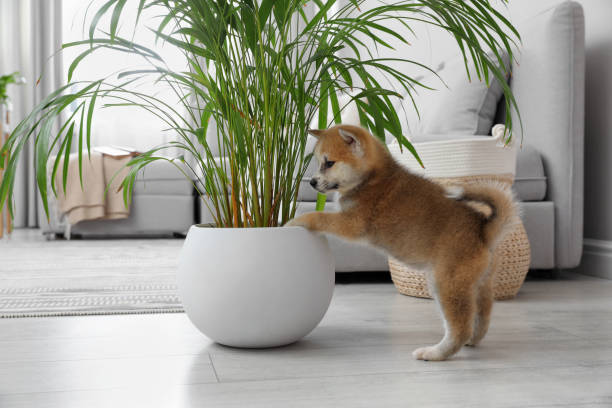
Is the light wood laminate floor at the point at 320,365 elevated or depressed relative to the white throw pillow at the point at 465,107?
depressed

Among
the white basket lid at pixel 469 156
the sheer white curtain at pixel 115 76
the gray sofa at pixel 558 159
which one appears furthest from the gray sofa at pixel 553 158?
the sheer white curtain at pixel 115 76

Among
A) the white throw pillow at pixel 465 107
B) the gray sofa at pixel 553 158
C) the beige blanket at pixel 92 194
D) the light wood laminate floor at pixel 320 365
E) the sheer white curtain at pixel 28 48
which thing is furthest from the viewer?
the sheer white curtain at pixel 28 48

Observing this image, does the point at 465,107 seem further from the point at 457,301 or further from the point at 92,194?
the point at 92,194

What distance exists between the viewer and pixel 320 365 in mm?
1090

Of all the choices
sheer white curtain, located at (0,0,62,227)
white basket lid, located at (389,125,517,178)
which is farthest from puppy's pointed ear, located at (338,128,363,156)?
sheer white curtain, located at (0,0,62,227)

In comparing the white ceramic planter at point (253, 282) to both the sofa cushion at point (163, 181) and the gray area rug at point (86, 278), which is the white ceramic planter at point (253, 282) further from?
the sofa cushion at point (163, 181)

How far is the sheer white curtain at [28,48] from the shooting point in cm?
494

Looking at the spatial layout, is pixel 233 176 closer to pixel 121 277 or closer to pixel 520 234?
pixel 520 234

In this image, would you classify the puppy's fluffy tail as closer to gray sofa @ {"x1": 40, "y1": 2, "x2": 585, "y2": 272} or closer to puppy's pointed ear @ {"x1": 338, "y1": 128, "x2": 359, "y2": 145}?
puppy's pointed ear @ {"x1": 338, "y1": 128, "x2": 359, "y2": 145}

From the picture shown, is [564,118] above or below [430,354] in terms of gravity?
above

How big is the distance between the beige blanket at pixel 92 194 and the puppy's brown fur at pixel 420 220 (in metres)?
2.66

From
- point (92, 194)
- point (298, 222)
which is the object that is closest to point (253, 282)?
point (298, 222)

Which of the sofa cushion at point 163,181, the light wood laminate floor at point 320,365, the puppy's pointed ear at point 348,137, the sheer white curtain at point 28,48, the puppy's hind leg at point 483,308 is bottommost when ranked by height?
the light wood laminate floor at point 320,365

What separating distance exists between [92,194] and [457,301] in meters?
2.98
